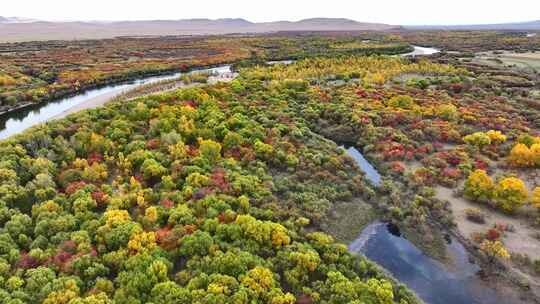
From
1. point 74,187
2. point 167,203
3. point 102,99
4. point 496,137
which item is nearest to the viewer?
point 167,203

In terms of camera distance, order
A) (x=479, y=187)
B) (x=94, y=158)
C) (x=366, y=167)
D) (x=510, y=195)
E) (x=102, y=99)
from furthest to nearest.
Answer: (x=102, y=99), (x=366, y=167), (x=94, y=158), (x=479, y=187), (x=510, y=195)

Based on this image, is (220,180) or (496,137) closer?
(220,180)

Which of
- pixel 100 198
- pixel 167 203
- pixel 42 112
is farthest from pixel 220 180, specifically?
pixel 42 112

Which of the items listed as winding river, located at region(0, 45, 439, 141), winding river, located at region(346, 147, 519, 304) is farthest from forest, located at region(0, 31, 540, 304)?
winding river, located at region(0, 45, 439, 141)

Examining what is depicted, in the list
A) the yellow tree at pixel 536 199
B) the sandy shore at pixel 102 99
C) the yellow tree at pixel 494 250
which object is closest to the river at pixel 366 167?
the yellow tree at pixel 494 250

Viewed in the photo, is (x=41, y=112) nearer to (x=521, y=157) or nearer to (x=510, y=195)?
(x=510, y=195)

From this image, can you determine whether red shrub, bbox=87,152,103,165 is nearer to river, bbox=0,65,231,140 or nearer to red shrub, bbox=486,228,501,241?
river, bbox=0,65,231,140

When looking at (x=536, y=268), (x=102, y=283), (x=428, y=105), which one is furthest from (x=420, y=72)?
(x=102, y=283)

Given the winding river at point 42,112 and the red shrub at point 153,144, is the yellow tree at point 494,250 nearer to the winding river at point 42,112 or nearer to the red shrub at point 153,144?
the winding river at point 42,112

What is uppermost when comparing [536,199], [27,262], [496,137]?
[496,137]
